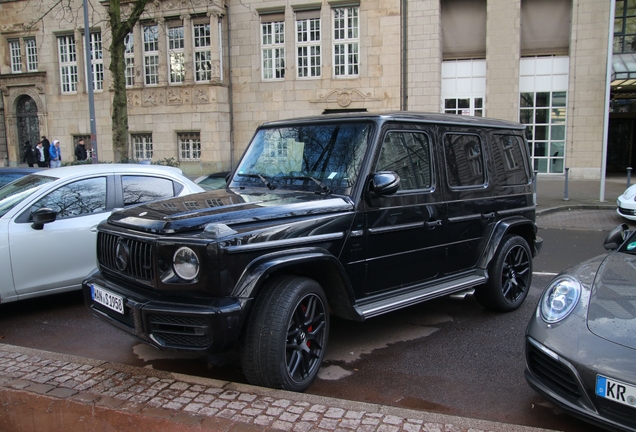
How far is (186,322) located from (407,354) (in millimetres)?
2138

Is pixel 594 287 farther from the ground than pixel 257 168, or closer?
closer

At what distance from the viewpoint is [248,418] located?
123 inches

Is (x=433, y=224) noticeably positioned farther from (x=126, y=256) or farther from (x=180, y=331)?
(x=126, y=256)

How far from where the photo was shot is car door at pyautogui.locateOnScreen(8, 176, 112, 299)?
548 centimetres

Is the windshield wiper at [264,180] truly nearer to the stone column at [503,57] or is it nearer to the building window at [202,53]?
the stone column at [503,57]

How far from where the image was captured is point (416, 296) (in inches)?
182

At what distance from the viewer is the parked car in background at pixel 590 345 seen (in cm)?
290

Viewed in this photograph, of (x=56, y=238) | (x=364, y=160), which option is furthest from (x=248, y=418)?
(x=56, y=238)

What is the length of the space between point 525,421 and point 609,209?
1248 centimetres

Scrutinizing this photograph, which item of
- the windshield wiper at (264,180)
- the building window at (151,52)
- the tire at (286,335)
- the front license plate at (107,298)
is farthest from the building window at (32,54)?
the tire at (286,335)

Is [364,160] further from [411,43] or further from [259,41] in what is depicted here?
[259,41]

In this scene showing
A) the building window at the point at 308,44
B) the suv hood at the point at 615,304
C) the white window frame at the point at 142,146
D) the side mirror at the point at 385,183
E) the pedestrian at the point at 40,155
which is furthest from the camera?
the white window frame at the point at 142,146

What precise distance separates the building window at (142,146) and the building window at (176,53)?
124 inches

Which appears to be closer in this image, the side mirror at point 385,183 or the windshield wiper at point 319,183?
the side mirror at point 385,183
